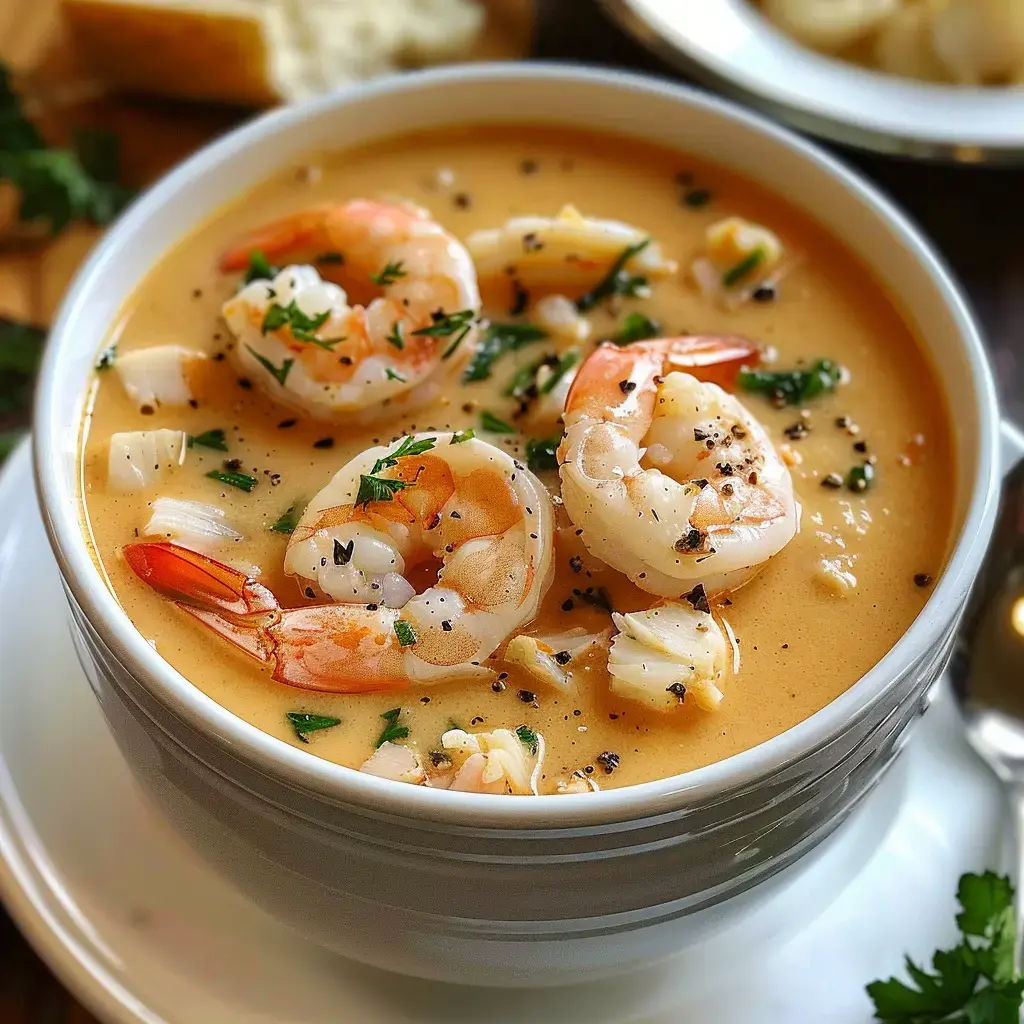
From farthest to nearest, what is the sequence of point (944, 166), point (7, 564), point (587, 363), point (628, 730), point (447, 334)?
point (944, 166) → point (7, 564) → point (447, 334) → point (587, 363) → point (628, 730)

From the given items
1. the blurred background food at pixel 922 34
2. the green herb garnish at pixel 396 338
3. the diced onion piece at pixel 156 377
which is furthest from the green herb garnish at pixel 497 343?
the blurred background food at pixel 922 34

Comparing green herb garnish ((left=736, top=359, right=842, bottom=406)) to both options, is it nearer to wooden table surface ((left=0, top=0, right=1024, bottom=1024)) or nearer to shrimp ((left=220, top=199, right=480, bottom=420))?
shrimp ((left=220, top=199, right=480, bottom=420))

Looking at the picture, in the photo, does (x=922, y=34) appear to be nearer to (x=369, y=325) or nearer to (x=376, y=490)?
(x=369, y=325)

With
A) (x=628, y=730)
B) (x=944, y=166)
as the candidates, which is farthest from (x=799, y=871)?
(x=944, y=166)

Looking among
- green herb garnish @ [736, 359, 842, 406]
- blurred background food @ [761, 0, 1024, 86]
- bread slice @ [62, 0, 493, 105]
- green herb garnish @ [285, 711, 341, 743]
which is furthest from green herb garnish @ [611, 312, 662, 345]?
blurred background food @ [761, 0, 1024, 86]

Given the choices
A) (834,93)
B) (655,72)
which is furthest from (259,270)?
(655,72)

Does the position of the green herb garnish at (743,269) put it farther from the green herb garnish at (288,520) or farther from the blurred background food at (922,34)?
the blurred background food at (922,34)

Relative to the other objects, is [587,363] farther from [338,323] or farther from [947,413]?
[947,413]
